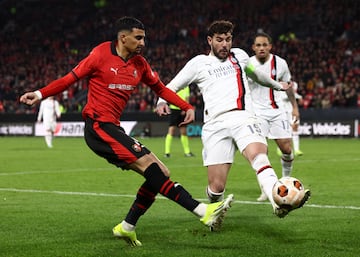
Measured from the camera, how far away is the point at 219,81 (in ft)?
28.5

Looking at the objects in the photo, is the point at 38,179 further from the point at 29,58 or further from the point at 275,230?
the point at 29,58

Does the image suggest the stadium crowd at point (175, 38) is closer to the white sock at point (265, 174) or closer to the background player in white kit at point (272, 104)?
the background player in white kit at point (272, 104)

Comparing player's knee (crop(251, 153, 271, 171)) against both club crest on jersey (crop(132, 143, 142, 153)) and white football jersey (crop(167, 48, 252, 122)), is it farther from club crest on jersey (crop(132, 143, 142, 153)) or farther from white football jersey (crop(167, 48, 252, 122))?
club crest on jersey (crop(132, 143, 142, 153))

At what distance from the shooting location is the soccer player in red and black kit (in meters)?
7.35

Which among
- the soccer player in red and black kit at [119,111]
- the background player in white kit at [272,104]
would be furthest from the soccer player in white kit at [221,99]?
the background player in white kit at [272,104]

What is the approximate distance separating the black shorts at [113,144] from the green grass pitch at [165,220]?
0.87 m

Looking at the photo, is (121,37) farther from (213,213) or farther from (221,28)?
(213,213)

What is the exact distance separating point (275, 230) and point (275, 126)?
11.1ft

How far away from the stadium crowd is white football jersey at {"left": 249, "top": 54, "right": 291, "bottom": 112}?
73.8 ft

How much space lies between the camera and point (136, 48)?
7672 mm

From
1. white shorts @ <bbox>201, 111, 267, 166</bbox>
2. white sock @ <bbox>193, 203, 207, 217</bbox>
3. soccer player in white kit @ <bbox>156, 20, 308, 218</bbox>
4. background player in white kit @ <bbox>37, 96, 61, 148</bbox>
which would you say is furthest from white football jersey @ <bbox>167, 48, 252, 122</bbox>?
background player in white kit @ <bbox>37, 96, 61, 148</bbox>

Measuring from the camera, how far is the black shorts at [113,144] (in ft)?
24.3

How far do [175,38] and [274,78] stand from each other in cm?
3787

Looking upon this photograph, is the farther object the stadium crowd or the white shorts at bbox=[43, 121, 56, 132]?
the stadium crowd
